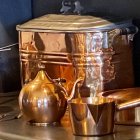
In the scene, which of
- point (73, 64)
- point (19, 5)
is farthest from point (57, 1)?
point (73, 64)

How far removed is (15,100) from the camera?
5.25 ft

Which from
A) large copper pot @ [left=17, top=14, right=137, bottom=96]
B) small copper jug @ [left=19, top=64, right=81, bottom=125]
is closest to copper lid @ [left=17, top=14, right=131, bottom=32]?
large copper pot @ [left=17, top=14, right=137, bottom=96]

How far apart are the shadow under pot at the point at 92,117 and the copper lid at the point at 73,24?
24 centimetres

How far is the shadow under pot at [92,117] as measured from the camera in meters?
1.15

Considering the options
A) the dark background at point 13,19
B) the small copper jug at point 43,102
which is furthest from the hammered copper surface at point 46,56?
the dark background at point 13,19

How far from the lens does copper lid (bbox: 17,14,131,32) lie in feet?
4.41

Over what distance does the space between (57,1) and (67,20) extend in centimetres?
29

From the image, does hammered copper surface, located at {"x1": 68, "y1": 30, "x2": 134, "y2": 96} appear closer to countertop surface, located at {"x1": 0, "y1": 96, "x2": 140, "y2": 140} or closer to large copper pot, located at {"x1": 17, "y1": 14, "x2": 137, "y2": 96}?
large copper pot, located at {"x1": 17, "y1": 14, "x2": 137, "y2": 96}

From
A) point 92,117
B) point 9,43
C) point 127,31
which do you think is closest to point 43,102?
point 92,117

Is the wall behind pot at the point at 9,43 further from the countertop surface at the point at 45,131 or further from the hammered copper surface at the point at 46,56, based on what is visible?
the countertop surface at the point at 45,131

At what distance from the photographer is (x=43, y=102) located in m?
1.26

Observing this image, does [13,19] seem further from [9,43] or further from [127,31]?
[127,31]

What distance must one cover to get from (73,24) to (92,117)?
1.01ft

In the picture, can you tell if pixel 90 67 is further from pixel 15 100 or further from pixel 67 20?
pixel 15 100
